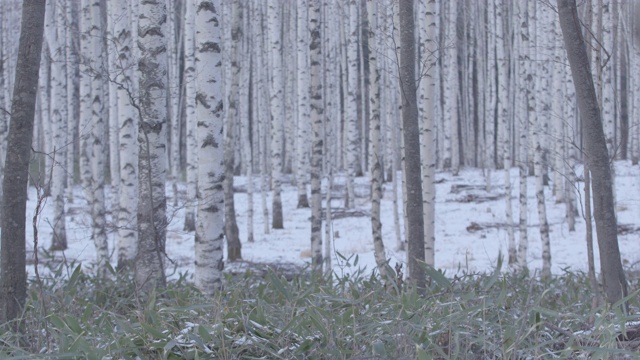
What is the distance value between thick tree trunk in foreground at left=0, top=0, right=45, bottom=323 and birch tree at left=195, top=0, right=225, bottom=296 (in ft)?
7.25

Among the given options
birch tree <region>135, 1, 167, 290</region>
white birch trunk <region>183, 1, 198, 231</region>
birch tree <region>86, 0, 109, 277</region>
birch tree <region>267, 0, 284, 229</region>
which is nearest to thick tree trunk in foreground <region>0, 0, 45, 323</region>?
birch tree <region>135, 1, 167, 290</region>

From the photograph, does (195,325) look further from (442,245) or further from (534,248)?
(534,248)

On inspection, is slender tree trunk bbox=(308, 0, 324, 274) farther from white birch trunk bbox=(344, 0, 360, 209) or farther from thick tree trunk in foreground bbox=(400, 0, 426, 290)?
thick tree trunk in foreground bbox=(400, 0, 426, 290)

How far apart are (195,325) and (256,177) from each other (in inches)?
1122

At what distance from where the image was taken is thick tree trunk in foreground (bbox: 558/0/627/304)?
4.73 meters

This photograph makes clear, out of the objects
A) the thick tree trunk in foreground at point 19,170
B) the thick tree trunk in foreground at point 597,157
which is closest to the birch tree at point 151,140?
the thick tree trunk in foreground at point 19,170

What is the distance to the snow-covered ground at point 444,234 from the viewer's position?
11977 millimetres

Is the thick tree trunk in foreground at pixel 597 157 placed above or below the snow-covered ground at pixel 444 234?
above

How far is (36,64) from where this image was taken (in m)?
4.33

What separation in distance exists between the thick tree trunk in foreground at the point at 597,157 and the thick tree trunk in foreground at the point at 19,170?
3.84m

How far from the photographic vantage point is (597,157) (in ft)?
15.8

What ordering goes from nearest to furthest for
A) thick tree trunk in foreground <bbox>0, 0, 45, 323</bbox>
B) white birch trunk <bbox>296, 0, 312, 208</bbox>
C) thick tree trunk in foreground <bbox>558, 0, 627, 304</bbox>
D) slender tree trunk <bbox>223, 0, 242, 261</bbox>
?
thick tree trunk in foreground <bbox>0, 0, 45, 323</bbox> < thick tree trunk in foreground <bbox>558, 0, 627, 304</bbox> < slender tree trunk <bbox>223, 0, 242, 261</bbox> < white birch trunk <bbox>296, 0, 312, 208</bbox>

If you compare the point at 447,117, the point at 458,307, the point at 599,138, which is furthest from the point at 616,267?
the point at 447,117

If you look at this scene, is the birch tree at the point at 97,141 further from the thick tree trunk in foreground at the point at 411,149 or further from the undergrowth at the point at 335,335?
the undergrowth at the point at 335,335
